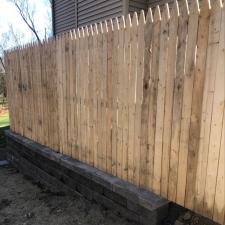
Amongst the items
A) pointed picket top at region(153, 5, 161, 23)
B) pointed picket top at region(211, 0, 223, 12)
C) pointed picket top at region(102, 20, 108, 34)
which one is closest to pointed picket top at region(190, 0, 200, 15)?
pointed picket top at region(211, 0, 223, 12)

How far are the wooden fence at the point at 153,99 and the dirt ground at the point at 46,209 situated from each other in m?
0.57

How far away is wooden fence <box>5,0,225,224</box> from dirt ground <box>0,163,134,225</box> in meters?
0.57

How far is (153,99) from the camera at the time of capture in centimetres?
243

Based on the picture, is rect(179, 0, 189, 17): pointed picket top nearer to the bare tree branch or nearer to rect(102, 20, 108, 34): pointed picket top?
rect(102, 20, 108, 34): pointed picket top

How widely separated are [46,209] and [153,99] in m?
2.22

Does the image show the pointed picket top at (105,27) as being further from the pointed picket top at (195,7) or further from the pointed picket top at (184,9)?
the pointed picket top at (195,7)

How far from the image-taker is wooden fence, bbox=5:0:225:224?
1984 millimetres

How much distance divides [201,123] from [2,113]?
1570cm

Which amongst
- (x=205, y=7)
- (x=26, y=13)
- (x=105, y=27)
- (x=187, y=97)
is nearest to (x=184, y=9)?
(x=205, y=7)

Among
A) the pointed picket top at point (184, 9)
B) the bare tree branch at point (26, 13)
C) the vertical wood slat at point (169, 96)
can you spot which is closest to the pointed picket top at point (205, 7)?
the pointed picket top at point (184, 9)

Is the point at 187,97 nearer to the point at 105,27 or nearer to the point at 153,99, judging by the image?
the point at 153,99

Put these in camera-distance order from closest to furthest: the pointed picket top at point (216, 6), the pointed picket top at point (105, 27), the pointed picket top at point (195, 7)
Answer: the pointed picket top at point (216, 6), the pointed picket top at point (195, 7), the pointed picket top at point (105, 27)

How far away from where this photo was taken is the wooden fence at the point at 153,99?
1984 millimetres

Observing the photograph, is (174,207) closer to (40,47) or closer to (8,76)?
(40,47)
